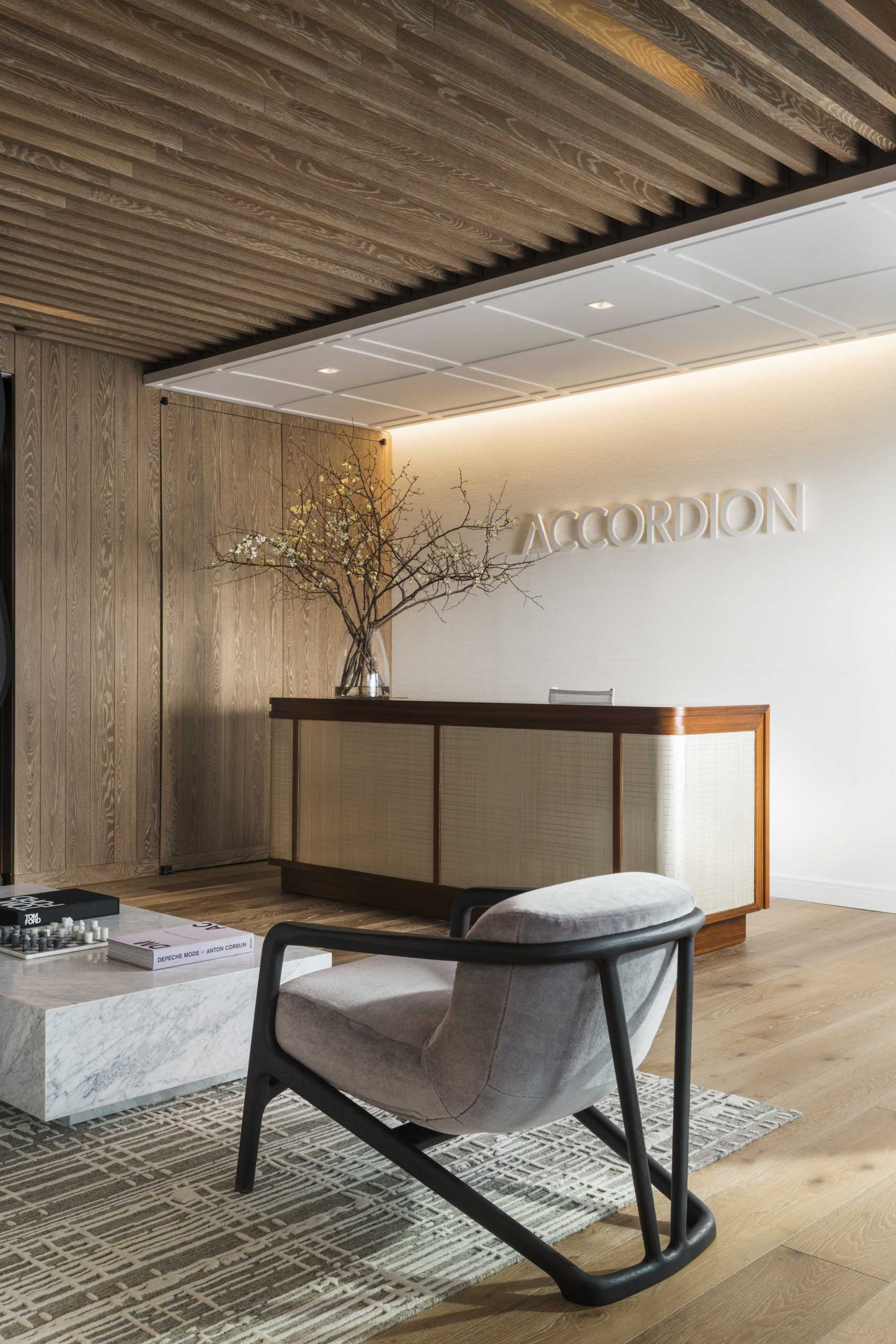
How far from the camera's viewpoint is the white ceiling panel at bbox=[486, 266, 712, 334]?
15.7 feet

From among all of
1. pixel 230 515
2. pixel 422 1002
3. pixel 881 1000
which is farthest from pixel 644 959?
pixel 230 515

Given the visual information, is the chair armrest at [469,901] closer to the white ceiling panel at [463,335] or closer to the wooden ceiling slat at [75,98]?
the wooden ceiling slat at [75,98]

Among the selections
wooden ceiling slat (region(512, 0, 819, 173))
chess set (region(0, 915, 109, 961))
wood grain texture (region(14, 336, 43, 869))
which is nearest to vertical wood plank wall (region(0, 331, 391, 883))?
wood grain texture (region(14, 336, 43, 869))

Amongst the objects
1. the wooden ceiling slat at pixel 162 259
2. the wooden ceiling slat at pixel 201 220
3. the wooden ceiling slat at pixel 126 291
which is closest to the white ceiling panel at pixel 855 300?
the wooden ceiling slat at pixel 201 220

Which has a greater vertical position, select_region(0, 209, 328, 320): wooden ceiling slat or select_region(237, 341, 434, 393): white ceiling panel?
select_region(0, 209, 328, 320): wooden ceiling slat

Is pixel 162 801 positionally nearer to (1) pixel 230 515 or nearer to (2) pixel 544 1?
(1) pixel 230 515

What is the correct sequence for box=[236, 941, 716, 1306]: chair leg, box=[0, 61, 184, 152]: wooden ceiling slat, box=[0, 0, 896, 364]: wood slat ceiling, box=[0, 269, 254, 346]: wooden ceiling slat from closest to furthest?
box=[236, 941, 716, 1306]: chair leg < box=[0, 0, 896, 364]: wood slat ceiling < box=[0, 61, 184, 152]: wooden ceiling slat < box=[0, 269, 254, 346]: wooden ceiling slat

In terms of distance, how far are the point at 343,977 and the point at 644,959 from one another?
66 cm

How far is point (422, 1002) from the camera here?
2270mm

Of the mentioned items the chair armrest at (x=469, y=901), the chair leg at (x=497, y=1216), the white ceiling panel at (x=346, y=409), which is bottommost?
the chair leg at (x=497, y=1216)

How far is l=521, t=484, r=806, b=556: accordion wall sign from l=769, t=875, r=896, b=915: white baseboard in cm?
178

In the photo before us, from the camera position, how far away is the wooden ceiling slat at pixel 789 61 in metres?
3.11

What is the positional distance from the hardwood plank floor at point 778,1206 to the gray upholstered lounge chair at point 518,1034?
82 mm

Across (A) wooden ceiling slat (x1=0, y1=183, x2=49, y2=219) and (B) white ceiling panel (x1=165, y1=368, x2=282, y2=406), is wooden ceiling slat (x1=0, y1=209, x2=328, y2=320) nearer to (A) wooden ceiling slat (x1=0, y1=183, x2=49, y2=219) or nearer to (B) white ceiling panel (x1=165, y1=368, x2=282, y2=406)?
(A) wooden ceiling slat (x1=0, y1=183, x2=49, y2=219)
